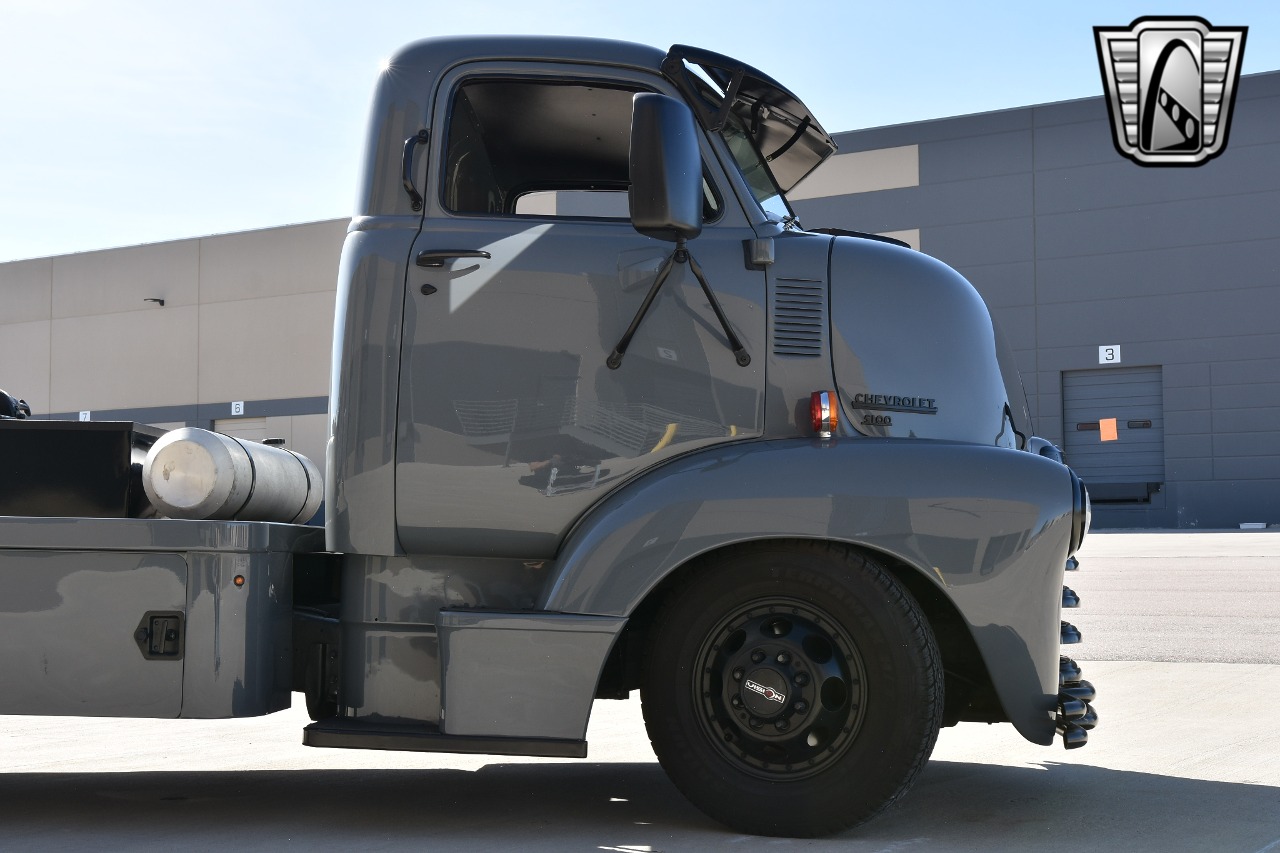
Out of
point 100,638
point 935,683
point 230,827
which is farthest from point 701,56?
point 230,827

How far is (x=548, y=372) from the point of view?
4.41 metres

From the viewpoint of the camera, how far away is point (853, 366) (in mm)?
4402

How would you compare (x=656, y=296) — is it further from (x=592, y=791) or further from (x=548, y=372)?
(x=592, y=791)

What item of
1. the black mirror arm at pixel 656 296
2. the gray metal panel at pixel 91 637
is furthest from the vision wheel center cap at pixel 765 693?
the gray metal panel at pixel 91 637

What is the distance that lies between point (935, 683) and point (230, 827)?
2397 mm

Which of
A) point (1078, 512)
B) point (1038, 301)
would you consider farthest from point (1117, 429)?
point (1078, 512)

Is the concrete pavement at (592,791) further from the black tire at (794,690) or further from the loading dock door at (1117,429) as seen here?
the loading dock door at (1117,429)

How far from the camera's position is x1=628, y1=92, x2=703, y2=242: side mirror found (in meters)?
4.05

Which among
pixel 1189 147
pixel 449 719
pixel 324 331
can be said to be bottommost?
pixel 449 719

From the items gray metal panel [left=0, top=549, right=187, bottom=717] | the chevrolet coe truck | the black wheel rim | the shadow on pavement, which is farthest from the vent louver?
gray metal panel [left=0, top=549, right=187, bottom=717]

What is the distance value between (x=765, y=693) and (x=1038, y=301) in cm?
3423

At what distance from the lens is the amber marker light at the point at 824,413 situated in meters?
4.30

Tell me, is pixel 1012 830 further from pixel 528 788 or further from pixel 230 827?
pixel 230 827

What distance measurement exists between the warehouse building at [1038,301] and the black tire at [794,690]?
98.0 feet
